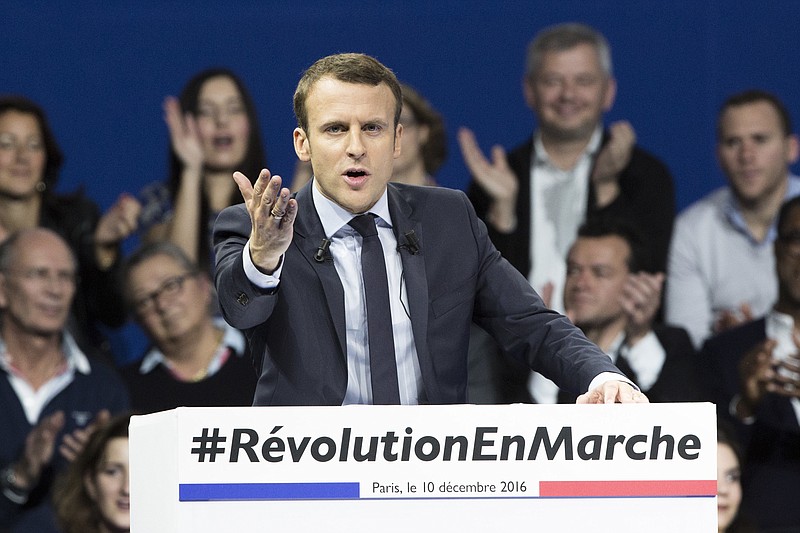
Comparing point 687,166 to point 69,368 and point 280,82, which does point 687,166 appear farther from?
point 69,368

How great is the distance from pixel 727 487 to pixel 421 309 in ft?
10.1

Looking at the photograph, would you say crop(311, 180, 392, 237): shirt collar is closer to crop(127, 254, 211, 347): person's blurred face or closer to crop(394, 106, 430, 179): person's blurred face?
crop(394, 106, 430, 179): person's blurred face

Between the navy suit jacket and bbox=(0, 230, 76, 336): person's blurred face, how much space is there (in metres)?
3.51

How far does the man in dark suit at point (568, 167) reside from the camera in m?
6.09

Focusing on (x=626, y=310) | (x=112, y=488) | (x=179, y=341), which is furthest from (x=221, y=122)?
(x=626, y=310)

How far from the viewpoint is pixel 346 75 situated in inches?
100

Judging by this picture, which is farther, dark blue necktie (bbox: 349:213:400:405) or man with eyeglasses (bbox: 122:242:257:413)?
man with eyeglasses (bbox: 122:242:257:413)

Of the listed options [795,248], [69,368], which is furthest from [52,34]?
[795,248]

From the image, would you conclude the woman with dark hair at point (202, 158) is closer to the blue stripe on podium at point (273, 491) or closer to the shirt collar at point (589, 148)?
the shirt collar at point (589, 148)

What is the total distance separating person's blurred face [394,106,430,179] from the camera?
5973 millimetres

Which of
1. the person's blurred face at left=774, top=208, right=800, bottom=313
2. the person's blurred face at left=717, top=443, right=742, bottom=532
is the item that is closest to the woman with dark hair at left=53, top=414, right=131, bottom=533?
the person's blurred face at left=717, top=443, right=742, bottom=532

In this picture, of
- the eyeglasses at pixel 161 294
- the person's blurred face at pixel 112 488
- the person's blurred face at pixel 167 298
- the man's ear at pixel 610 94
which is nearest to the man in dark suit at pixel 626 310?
the man's ear at pixel 610 94

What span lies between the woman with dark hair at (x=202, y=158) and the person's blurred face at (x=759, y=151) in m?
2.42

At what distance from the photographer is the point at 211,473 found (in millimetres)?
2201
